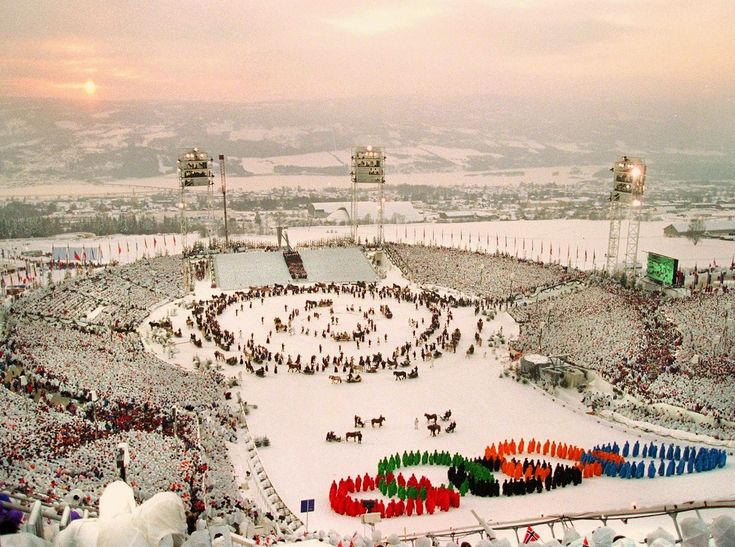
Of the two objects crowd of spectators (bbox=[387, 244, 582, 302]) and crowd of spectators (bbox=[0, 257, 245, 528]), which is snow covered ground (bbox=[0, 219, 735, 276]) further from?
crowd of spectators (bbox=[0, 257, 245, 528])

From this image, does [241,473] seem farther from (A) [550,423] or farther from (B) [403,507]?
(A) [550,423]

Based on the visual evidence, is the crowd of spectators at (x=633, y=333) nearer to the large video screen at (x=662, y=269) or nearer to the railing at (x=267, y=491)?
the large video screen at (x=662, y=269)

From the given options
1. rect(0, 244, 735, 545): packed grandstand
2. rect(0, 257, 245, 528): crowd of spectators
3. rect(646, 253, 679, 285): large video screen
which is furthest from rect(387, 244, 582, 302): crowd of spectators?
rect(0, 257, 245, 528): crowd of spectators

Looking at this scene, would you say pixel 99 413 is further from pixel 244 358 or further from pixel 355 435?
pixel 244 358

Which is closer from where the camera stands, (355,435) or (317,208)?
(355,435)

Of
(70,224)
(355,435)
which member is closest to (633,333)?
(355,435)

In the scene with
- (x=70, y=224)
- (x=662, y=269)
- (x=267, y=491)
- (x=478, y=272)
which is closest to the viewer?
(x=267, y=491)
